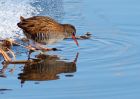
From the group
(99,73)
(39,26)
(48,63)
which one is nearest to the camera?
(99,73)

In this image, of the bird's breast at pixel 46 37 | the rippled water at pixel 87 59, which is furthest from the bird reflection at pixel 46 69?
the bird's breast at pixel 46 37

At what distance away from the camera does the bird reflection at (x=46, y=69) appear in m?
8.56

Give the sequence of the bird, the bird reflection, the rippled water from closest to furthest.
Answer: the rippled water
the bird reflection
the bird

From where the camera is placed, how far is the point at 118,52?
10.1 metres

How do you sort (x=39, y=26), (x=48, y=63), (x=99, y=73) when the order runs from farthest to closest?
(x=39, y=26) < (x=48, y=63) < (x=99, y=73)

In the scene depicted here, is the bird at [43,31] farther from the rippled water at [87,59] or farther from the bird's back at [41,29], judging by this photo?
the rippled water at [87,59]

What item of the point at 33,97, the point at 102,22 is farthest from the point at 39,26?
the point at 33,97

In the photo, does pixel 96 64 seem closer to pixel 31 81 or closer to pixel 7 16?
pixel 31 81

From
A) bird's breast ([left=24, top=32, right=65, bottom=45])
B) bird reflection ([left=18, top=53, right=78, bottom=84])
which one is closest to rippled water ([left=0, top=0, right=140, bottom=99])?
bird reflection ([left=18, top=53, right=78, bottom=84])

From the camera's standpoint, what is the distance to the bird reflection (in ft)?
28.1

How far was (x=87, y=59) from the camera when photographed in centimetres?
957

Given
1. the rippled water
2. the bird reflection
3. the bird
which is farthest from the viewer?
the bird

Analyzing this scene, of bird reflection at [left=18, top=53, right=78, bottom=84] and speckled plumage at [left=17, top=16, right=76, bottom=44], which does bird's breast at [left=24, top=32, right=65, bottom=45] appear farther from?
bird reflection at [left=18, top=53, right=78, bottom=84]

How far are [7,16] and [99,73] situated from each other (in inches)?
166
